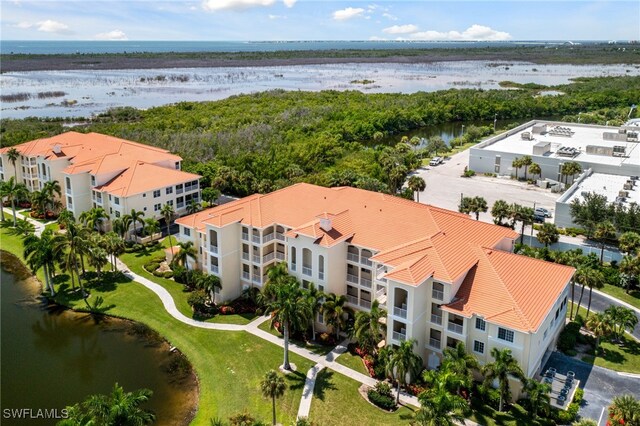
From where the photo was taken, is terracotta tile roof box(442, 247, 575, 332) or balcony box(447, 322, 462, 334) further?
balcony box(447, 322, 462, 334)

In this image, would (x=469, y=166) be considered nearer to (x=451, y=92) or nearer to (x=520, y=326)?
(x=520, y=326)

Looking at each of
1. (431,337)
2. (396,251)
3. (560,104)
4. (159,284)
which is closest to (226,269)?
(159,284)

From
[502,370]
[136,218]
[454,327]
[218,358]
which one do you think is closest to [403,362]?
[454,327]

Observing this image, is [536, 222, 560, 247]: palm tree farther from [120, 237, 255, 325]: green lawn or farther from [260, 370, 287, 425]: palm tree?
[260, 370, 287, 425]: palm tree

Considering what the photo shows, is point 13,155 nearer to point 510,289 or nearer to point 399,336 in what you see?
point 399,336

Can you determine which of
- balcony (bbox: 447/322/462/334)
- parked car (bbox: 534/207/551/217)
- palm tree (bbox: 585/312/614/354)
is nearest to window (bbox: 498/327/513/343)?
balcony (bbox: 447/322/462/334)
